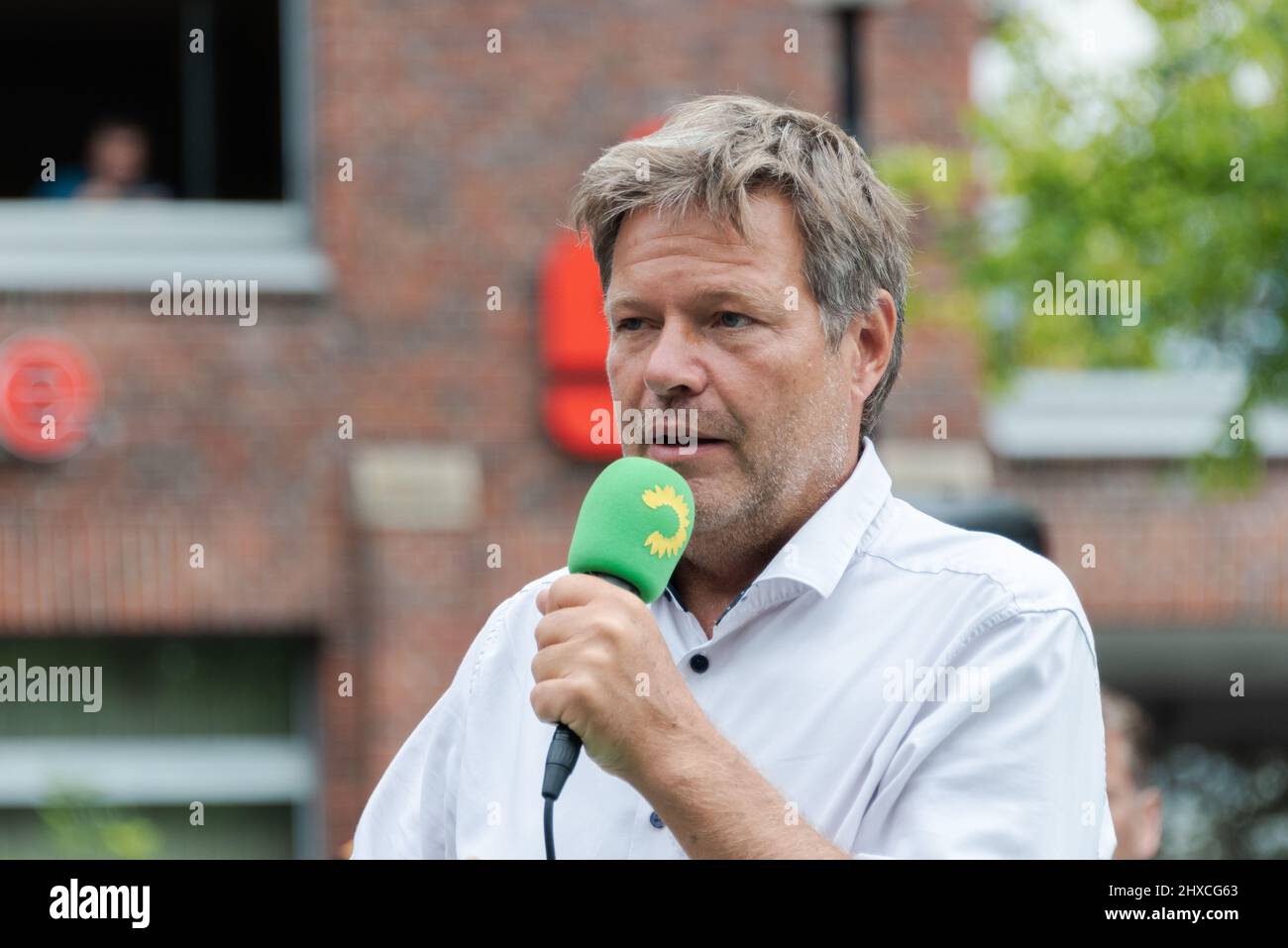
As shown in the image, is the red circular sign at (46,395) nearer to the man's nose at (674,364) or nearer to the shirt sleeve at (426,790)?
the shirt sleeve at (426,790)

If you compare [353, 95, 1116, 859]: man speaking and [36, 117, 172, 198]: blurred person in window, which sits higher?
[36, 117, 172, 198]: blurred person in window

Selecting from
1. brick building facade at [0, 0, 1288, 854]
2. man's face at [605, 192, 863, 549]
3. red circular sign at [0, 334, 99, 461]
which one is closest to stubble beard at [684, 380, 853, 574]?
man's face at [605, 192, 863, 549]

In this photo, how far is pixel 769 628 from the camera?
2115mm

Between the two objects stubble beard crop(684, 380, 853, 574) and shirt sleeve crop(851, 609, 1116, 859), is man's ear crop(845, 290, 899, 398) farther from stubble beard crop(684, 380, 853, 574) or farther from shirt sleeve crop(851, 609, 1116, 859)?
shirt sleeve crop(851, 609, 1116, 859)

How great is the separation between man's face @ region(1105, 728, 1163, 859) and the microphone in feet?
7.26

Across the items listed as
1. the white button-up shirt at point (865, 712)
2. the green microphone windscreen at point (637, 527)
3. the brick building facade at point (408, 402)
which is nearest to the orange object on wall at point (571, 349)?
the brick building facade at point (408, 402)

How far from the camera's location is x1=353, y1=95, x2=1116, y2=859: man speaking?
1844mm

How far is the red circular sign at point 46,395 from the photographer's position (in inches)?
346

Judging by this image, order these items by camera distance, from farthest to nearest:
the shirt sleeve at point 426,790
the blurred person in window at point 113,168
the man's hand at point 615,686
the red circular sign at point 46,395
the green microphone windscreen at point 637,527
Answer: the blurred person in window at point 113,168, the red circular sign at point 46,395, the shirt sleeve at point 426,790, the green microphone windscreen at point 637,527, the man's hand at point 615,686

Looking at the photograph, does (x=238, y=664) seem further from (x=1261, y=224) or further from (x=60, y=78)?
(x=1261, y=224)

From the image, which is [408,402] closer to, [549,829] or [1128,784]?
[1128,784]

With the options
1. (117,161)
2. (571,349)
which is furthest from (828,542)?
(117,161)

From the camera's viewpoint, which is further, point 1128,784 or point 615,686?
point 1128,784

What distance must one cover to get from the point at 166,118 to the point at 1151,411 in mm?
5032
